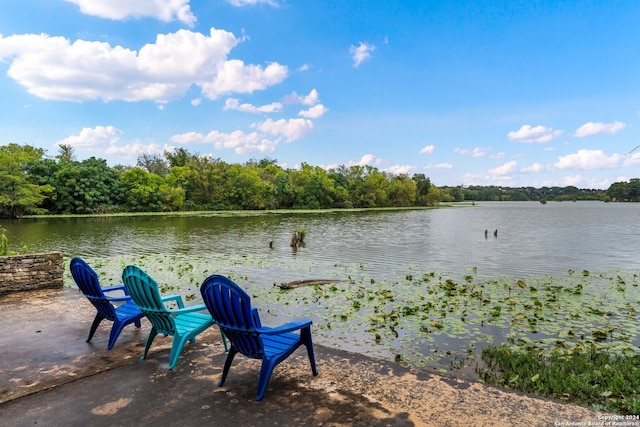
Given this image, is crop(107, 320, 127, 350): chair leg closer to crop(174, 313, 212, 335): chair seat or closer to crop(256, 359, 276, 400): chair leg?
crop(174, 313, 212, 335): chair seat

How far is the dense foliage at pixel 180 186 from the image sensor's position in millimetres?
42875

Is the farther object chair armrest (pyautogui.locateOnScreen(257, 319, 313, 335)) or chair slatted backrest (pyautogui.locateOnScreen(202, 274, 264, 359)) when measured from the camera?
chair armrest (pyautogui.locateOnScreen(257, 319, 313, 335))

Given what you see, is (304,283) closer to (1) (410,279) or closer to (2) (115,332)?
(1) (410,279)

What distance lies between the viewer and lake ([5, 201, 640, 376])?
627cm

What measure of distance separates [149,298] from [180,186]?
56.8 metres

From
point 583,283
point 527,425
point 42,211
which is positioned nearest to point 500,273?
point 583,283

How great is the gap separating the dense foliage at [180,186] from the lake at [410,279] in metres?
26.1

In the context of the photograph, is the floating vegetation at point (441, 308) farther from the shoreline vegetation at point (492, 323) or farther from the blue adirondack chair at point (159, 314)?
the blue adirondack chair at point (159, 314)

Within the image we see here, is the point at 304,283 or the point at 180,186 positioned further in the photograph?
the point at 180,186

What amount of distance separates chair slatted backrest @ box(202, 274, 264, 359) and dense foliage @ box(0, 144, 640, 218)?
43.8 meters

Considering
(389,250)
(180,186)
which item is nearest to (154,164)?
(180,186)

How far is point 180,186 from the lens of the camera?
57.5 meters

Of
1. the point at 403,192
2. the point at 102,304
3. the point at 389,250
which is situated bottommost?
the point at 389,250

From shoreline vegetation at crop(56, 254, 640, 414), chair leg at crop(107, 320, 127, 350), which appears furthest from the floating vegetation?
chair leg at crop(107, 320, 127, 350)
